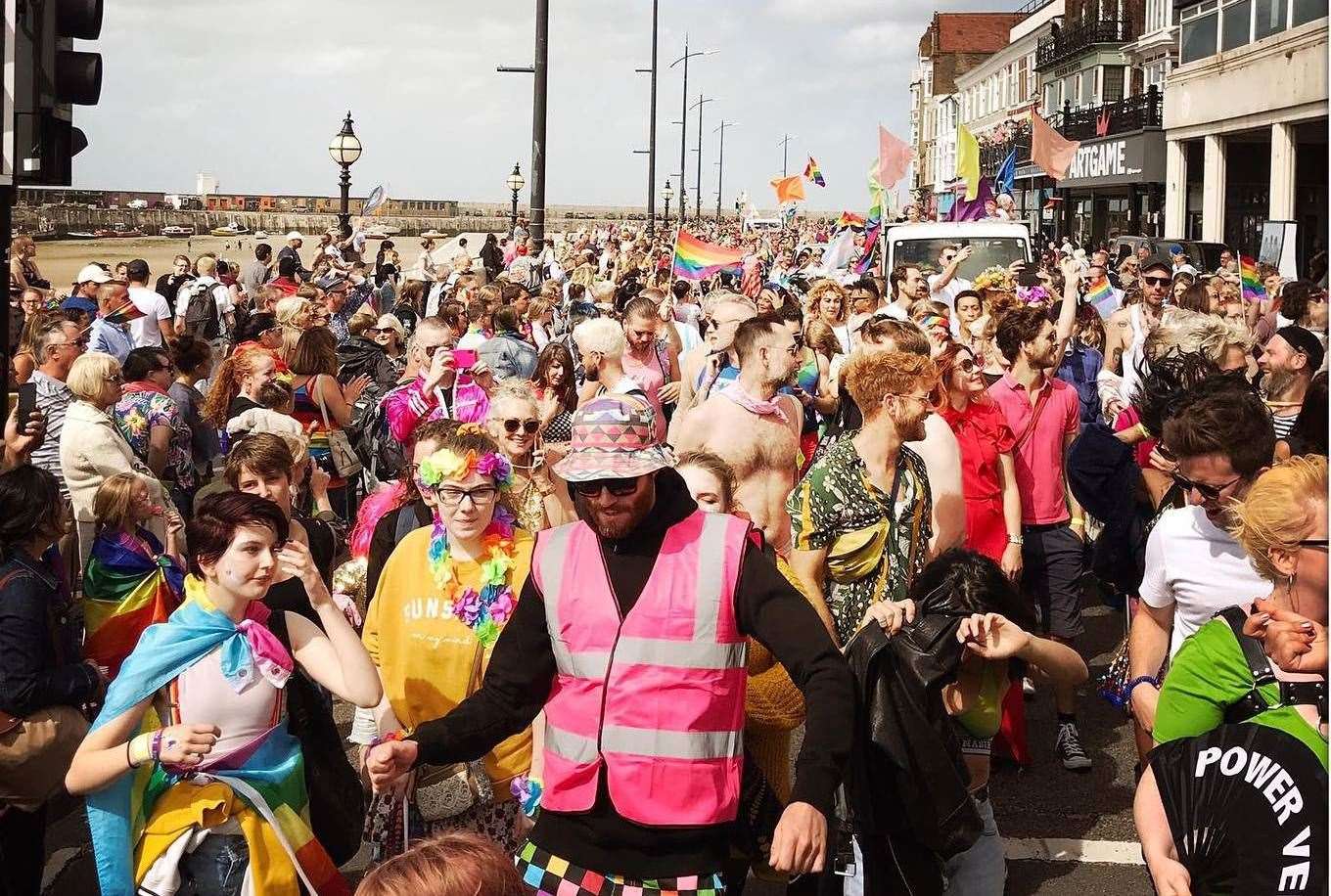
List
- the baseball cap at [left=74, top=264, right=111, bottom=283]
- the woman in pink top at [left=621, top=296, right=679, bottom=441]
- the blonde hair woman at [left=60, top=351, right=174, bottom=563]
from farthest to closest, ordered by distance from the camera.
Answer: the baseball cap at [left=74, top=264, right=111, bottom=283]
the woman in pink top at [left=621, top=296, right=679, bottom=441]
the blonde hair woman at [left=60, top=351, right=174, bottom=563]

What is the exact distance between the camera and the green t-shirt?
307cm

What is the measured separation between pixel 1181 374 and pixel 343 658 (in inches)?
127

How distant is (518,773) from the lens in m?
4.28

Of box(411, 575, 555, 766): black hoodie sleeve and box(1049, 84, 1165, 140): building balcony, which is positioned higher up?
box(1049, 84, 1165, 140): building balcony

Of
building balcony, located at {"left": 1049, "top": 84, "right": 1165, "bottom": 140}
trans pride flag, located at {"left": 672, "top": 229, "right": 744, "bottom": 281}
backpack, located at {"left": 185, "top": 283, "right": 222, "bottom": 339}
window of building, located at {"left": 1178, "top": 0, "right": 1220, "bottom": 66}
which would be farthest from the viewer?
building balcony, located at {"left": 1049, "top": 84, "right": 1165, "bottom": 140}

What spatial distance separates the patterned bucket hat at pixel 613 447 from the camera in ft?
10.9

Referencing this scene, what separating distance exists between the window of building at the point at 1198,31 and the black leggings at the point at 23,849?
109ft

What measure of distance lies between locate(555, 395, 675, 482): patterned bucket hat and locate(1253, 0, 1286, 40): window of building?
29804mm

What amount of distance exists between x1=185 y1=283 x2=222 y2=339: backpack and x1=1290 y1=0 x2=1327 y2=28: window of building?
70.0ft

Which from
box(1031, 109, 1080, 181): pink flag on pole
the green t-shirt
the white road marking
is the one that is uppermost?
box(1031, 109, 1080, 181): pink flag on pole

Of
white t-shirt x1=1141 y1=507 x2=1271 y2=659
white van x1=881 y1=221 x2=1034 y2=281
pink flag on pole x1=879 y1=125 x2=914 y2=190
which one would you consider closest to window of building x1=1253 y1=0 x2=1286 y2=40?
pink flag on pole x1=879 y1=125 x2=914 y2=190

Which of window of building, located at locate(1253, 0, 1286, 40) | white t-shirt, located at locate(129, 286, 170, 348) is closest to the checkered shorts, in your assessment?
white t-shirt, located at locate(129, 286, 170, 348)

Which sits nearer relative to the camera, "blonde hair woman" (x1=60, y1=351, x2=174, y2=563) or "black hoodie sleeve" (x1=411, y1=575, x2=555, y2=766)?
"black hoodie sleeve" (x1=411, y1=575, x2=555, y2=766)

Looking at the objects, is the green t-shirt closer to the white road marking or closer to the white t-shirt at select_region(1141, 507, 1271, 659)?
the white t-shirt at select_region(1141, 507, 1271, 659)
